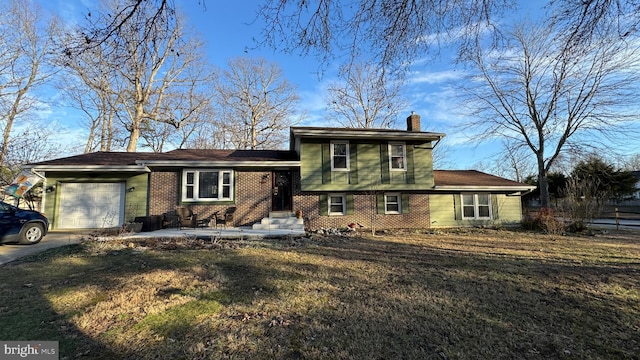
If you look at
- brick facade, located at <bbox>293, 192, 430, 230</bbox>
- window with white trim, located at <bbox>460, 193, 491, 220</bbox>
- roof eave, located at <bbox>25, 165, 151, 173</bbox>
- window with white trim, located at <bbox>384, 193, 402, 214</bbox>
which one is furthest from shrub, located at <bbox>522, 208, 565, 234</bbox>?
roof eave, located at <bbox>25, 165, 151, 173</bbox>

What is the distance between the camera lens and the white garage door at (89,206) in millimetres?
12484

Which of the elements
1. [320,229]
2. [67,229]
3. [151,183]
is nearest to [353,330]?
[320,229]

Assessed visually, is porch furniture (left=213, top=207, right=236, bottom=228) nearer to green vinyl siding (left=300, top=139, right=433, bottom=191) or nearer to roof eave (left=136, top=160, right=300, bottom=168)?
roof eave (left=136, top=160, right=300, bottom=168)

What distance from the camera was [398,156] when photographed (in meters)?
14.8

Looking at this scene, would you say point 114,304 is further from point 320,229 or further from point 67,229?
point 67,229

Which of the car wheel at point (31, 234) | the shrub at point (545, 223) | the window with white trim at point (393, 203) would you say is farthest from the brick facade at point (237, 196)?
the shrub at point (545, 223)

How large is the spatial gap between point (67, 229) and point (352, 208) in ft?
41.2

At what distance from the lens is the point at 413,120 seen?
1655 centimetres

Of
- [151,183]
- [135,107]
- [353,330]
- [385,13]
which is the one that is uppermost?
[135,107]

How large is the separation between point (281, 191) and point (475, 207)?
10.6 metres

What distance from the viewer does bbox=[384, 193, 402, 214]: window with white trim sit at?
49.1 ft

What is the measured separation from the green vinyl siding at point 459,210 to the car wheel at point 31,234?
1599 cm

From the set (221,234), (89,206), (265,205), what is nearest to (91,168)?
(89,206)

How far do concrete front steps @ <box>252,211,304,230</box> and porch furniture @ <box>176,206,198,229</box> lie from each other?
2574 mm
